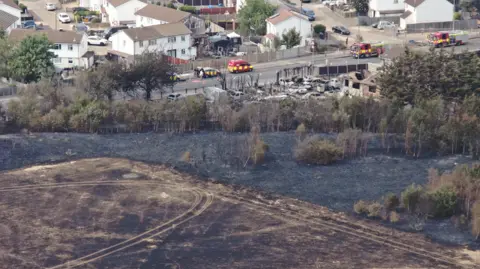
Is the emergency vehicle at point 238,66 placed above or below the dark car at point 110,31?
below

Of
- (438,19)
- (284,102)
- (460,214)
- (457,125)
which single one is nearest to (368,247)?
(460,214)

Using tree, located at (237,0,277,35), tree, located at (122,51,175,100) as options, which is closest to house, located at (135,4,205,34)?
tree, located at (237,0,277,35)

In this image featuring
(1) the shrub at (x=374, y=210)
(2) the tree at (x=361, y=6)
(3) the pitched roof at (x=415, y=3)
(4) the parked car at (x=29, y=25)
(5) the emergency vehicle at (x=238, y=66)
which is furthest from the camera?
(2) the tree at (x=361, y=6)

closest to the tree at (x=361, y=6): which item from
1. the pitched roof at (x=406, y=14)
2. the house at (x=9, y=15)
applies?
the pitched roof at (x=406, y=14)

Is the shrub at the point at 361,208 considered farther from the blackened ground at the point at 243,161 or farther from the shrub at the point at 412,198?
the shrub at the point at 412,198

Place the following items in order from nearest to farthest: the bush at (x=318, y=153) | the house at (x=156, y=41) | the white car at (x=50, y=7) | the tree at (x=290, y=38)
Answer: the bush at (x=318, y=153) < the house at (x=156, y=41) < the tree at (x=290, y=38) < the white car at (x=50, y=7)

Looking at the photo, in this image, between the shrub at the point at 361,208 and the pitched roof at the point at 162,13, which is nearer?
the shrub at the point at 361,208
